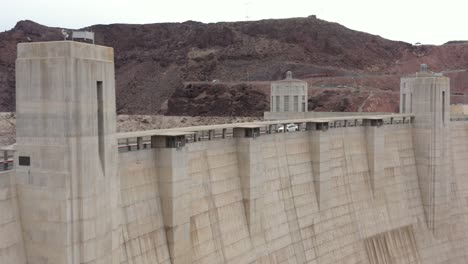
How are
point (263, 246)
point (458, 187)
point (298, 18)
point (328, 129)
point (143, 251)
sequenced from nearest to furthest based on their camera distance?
point (143, 251)
point (263, 246)
point (328, 129)
point (458, 187)
point (298, 18)

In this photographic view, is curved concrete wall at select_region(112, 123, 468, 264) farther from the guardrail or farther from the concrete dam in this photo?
the guardrail

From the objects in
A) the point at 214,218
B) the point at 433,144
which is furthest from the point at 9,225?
the point at 433,144

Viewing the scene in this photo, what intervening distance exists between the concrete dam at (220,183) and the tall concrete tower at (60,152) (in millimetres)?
23

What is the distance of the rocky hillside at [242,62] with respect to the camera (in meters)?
95.2

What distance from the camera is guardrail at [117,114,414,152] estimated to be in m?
15.0

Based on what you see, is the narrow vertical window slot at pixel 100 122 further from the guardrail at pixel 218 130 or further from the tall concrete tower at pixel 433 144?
the tall concrete tower at pixel 433 144

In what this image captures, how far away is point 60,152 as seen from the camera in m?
10.5

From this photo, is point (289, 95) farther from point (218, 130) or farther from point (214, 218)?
point (214, 218)

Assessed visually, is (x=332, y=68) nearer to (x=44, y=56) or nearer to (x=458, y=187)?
(x=458, y=187)

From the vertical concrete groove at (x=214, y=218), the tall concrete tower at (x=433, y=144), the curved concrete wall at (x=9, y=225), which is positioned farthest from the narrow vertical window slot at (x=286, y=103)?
the curved concrete wall at (x=9, y=225)

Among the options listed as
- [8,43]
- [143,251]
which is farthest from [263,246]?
[8,43]

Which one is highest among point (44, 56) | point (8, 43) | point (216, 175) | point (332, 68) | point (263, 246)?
point (8, 43)

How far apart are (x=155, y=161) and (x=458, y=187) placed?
2206 centimetres

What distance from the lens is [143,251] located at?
46.3ft
